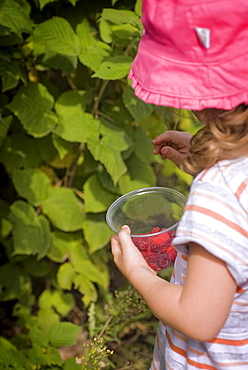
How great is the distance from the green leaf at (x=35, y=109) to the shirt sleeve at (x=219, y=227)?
3.35ft

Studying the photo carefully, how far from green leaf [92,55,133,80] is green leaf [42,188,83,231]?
1.67ft

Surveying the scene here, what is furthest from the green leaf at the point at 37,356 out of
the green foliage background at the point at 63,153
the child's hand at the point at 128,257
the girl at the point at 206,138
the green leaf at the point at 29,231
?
the girl at the point at 206,138

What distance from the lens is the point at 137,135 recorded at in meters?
1.95

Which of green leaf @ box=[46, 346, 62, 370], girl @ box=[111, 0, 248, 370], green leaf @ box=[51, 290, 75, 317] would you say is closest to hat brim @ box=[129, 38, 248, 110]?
girl @ box=[111, 0, 248, 370]

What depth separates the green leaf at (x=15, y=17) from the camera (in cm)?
162

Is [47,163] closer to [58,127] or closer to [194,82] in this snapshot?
[58,127]

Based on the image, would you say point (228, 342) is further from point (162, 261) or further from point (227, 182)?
point (227, 182)

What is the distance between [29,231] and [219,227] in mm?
1175

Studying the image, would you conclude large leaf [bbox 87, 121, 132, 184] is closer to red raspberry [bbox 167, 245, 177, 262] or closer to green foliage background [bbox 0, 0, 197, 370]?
green foliage background [bbox 0, 0, 197, 370]

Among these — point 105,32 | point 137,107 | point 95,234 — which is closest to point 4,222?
point 95,234

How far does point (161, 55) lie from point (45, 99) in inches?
40.6

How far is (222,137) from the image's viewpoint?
894mm

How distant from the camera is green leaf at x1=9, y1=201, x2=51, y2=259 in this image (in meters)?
1.91

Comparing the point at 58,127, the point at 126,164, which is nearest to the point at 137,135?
the point at 126,164
